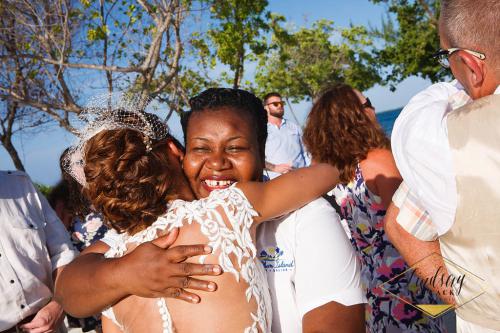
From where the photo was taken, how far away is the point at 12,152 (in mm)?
10867

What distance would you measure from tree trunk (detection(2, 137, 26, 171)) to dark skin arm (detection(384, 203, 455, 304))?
10.7 meters

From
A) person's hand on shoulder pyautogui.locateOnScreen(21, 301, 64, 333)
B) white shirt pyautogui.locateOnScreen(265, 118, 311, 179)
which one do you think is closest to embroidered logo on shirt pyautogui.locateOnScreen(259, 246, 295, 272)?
person's hand on shoulder pyautogui.locateOnScreen(21, 301, 64, 333)

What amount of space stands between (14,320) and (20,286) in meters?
0.19

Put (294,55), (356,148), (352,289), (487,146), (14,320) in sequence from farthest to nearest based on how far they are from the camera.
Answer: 1. (294,55)
2. (356,148)
3. (14,320)
4. (352,289)
5. (487,146)

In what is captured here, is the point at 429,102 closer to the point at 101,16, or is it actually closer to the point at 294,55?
the point at 101,16

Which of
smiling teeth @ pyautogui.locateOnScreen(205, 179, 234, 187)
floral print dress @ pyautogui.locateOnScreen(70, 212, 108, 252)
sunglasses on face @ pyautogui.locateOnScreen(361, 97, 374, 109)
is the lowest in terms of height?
floral print dress @ pyautogui.locateOnScreen(70, 212, 108, 252)

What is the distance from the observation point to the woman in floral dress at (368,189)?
113 inches

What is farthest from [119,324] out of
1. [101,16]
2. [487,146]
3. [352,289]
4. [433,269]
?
[101,16]

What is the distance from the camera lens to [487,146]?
4.30 feet

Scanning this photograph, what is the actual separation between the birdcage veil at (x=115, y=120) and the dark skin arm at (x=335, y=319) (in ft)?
2.94

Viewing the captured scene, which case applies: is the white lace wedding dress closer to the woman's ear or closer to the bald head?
the woman's ear

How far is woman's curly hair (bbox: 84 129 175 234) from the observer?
171 cm

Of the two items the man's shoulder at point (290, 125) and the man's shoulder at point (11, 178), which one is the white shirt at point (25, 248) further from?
the man's shoulder at point (290, 125)

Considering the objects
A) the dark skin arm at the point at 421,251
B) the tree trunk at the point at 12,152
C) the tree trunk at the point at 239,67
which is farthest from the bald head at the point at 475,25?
the tree trunk at the point at 12,152
